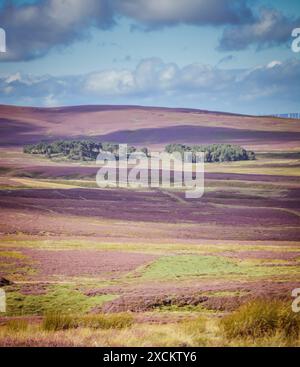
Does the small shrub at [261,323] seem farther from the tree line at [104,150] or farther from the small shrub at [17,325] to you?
the tree line at [104,150]

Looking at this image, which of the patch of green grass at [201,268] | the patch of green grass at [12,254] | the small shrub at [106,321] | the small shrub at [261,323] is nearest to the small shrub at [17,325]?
the small shrub at [106,321]

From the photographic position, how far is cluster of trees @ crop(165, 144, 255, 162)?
2833 centimetres

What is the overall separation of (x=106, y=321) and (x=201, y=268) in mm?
6440

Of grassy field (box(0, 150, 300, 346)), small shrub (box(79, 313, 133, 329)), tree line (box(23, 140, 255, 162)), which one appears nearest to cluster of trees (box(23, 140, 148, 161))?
tree line (box(23, 140, 255, 162))

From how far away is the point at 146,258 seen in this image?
18422mm

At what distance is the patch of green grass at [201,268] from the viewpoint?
1755 cm

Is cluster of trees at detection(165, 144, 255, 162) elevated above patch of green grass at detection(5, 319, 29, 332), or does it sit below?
above

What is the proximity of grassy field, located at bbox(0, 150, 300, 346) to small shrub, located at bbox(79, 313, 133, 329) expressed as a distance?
0.04 m

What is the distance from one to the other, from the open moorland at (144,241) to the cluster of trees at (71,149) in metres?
0.51

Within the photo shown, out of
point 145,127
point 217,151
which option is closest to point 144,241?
point 145,127

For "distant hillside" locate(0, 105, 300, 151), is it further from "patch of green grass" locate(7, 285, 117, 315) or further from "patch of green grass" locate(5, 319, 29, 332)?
"patch of green grass" locate(5, 319, 29, 332)
